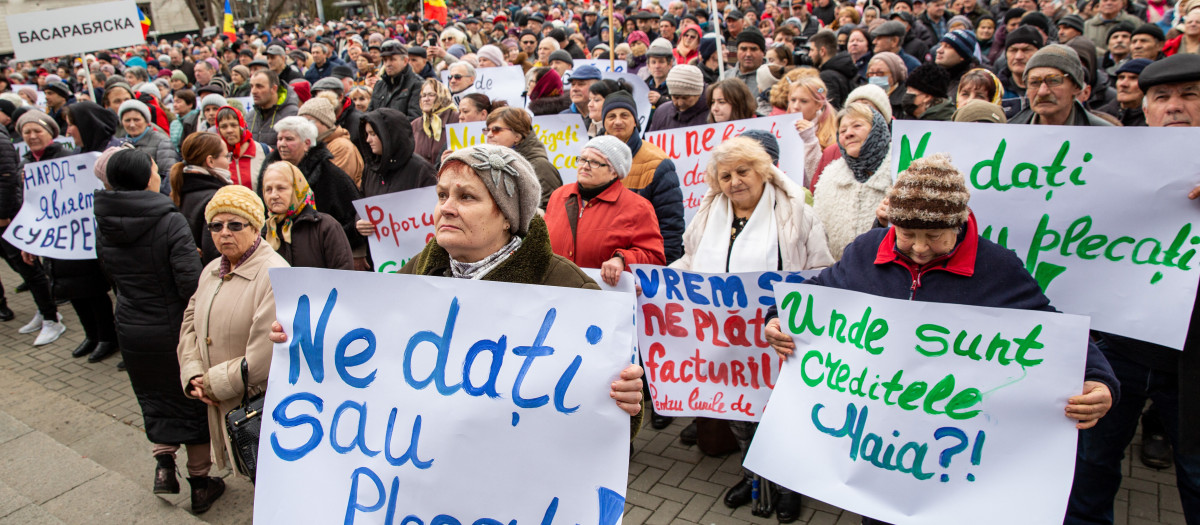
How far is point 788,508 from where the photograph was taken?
394 centimetres

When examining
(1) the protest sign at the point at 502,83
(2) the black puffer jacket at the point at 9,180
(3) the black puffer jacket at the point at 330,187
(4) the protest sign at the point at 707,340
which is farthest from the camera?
(1) the protest sign at the point at 502,83

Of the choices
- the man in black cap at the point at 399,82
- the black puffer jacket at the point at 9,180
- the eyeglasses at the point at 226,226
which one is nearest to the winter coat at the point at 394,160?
the eyeglasses at the point at 226,226

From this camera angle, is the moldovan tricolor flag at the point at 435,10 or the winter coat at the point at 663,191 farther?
the moldovan tricolor flag at the point at 435,10

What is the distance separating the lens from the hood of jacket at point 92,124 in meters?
7.25

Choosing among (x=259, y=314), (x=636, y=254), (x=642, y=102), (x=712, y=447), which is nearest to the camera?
(x=259, y=314)

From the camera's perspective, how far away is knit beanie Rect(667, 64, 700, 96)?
6.77 metres

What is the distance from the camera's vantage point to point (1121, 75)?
5.39 m

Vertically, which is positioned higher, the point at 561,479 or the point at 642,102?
the point at 642,102

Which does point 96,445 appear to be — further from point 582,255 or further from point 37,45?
point 37,45

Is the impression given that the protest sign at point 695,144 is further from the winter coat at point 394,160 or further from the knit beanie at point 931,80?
the winter coat at point 394,160

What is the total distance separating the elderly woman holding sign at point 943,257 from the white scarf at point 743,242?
3.71ft

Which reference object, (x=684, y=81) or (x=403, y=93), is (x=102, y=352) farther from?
(x=684, y=81)

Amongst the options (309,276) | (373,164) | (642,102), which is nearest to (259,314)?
(309,276)

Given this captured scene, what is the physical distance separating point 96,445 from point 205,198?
1.84 m
